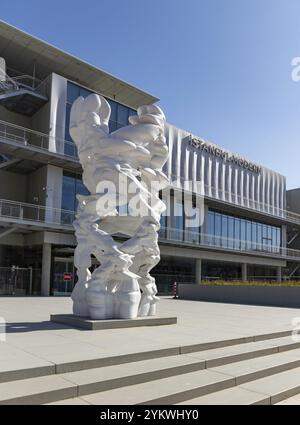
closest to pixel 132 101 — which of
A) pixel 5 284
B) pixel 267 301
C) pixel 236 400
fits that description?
pixel 5 284

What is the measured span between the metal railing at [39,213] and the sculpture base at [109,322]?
16116 millimetres

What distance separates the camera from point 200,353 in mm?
7281

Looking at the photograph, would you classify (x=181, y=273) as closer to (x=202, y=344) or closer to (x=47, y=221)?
(x=47, y=221)

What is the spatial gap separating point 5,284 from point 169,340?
69.2 feet

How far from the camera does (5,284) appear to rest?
26.7m

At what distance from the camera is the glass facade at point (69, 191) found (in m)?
→ 27.4

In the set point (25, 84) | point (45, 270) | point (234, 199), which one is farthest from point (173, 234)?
point (25, 84)

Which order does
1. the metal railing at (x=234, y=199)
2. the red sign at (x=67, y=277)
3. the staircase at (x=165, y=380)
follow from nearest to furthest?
the staircase at (x=165, y=380), the red sign at (x=67, y=277), the metal railing at (x=234, y=199)

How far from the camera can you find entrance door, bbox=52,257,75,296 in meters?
28.7

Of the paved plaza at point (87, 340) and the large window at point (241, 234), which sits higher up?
the large window at point (241, 234)

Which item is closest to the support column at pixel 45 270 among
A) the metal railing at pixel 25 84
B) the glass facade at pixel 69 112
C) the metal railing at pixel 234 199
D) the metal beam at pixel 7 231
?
the metal beam at pixel 7 231

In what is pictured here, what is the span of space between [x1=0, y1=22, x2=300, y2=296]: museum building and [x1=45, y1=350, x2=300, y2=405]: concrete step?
19.8 metres

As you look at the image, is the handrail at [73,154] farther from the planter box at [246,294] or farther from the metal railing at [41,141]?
the planter box at [246,294]

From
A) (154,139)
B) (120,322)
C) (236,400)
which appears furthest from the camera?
(154,139)
